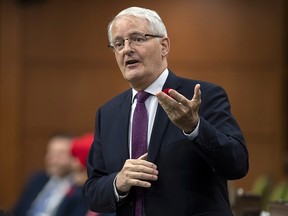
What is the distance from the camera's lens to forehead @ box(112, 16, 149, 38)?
260 centimetres

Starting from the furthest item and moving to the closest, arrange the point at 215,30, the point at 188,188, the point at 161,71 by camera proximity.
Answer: the point at 215,30, the point at 161,71, the point at 188,188

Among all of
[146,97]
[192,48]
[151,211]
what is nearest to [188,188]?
[151,211]

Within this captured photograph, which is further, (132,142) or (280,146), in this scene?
(280,146)

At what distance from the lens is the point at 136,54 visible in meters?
2.61

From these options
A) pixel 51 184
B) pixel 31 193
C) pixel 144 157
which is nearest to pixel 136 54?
pixel 144 157

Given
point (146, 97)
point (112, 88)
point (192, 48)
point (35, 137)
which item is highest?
point (146, 97)

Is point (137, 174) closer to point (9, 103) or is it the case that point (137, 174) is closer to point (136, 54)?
point (136, 54)

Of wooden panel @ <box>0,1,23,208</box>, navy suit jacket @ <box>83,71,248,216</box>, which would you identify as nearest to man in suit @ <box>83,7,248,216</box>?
navy suit jacket @ <box>83,71,248,216</box>

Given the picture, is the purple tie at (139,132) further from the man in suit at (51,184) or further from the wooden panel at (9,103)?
the wooden panel at (9,103)

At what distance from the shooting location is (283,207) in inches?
110

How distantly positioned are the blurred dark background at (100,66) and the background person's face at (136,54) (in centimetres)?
525

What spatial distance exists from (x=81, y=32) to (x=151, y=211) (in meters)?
5.73

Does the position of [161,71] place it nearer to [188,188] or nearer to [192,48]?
[188,188]

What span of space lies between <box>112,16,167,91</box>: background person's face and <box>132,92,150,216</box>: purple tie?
3.0 inches
